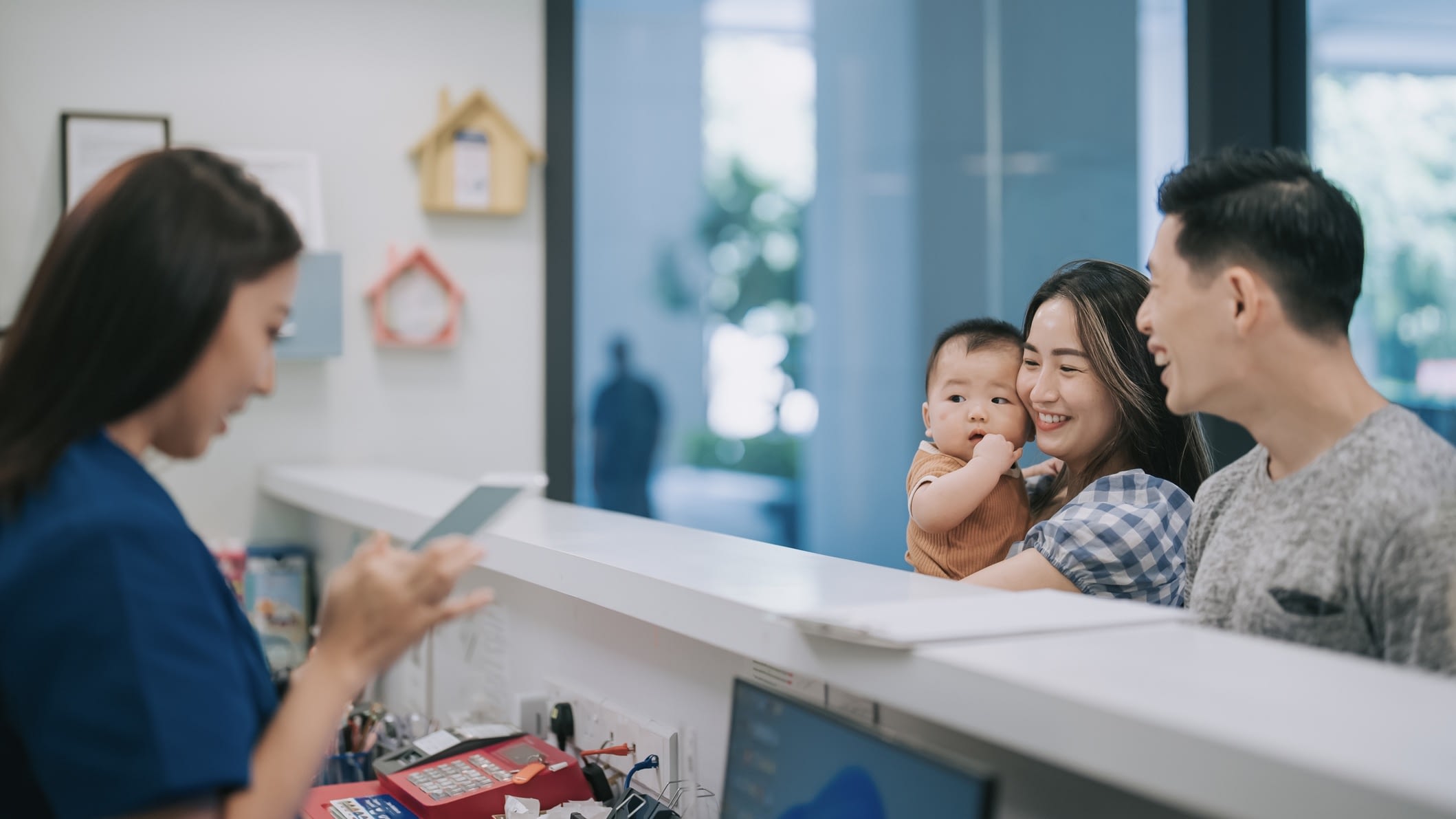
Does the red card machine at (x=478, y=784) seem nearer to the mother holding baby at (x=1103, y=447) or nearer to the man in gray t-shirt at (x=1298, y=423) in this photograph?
the mother holding baby at (x=1103, y=447)

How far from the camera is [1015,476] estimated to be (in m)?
1.88

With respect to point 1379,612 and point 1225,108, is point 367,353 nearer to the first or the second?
point 1225,108

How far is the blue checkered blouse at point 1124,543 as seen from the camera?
1.53 metres

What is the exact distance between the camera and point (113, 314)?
0.90 metres

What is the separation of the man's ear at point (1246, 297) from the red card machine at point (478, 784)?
3.40 ft

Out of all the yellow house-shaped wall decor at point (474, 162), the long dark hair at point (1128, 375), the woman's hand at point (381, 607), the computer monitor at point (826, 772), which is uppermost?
the yellow house-shaped wall decor at point (474, 162)

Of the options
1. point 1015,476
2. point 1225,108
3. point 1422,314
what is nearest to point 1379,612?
point 1015,476

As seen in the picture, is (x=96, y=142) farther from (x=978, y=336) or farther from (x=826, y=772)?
(x=826, y=772)

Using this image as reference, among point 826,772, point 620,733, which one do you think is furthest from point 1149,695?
point 620,733

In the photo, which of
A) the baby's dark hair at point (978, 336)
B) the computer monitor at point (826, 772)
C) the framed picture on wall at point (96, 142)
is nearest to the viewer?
the computer monitor at point (826, 772)

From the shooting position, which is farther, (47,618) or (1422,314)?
(1422,314)

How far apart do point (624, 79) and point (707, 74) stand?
0.27m

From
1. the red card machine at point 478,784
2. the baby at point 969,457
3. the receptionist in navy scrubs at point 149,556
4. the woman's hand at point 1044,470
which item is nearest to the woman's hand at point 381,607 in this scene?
the receptionist in navy scrubs at point 149,556

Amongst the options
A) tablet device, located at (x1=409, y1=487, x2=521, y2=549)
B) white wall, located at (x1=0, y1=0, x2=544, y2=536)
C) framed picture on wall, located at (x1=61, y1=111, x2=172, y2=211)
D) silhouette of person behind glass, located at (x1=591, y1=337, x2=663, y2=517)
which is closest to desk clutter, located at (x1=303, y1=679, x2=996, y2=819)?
tablet device, located at (x1=409, y1=487, x2=521, y2=549)
